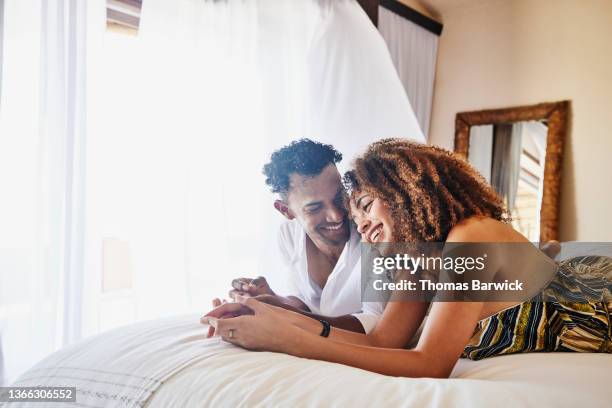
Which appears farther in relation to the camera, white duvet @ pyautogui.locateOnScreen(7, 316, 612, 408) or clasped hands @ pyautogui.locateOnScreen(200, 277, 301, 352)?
clasped hands @ pyautogui.locateOnScreen(200, 277, 301, 352)

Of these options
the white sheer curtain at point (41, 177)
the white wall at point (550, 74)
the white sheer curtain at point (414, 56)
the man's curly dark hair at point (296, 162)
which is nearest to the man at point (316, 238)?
the man's curly dark hair at point (296, 162)

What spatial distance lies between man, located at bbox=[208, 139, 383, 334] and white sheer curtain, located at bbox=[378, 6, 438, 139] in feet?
7.05

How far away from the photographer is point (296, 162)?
197cm

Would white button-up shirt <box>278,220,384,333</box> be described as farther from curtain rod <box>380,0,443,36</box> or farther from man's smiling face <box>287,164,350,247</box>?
curtain rod <box>380,0,443,36</box>

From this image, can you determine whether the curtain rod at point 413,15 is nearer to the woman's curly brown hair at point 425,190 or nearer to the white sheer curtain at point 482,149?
the white sheer curtain at point 482,149

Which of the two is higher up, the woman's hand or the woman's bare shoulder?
the woman's bare shoulder

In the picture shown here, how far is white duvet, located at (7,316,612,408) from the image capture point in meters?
0.94

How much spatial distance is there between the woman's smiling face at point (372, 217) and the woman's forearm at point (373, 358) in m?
0.44

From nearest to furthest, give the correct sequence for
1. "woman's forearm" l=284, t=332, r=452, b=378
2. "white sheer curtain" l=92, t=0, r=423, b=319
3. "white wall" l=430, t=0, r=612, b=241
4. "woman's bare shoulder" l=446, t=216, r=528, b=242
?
"woman's forearm" l=284, t=332, r=452, b=378 → "woman's bare shoulder" l=446, t=216, r=528, b=242 → "white sheer curtain" l=92, t=0, r=423, b=319 → "white wall" l=430, t=0, r=612, b=241

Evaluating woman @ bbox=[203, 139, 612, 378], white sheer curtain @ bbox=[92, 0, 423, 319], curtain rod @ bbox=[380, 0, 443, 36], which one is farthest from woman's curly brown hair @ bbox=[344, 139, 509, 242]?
curtain rod @ bbox=[380, 0, 443, 36]

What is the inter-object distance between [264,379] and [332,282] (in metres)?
0.92

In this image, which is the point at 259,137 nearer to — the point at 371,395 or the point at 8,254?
the point at 8,254

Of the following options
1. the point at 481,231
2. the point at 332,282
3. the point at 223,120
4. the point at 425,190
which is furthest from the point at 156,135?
the point at 481,231

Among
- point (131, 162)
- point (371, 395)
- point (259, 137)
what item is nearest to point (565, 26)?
point (259, 137)
